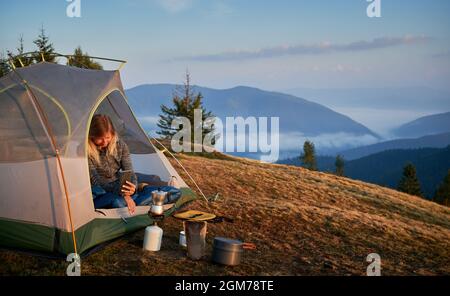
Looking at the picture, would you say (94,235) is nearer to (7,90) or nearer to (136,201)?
(136,201)

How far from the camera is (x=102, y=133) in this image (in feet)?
27.0

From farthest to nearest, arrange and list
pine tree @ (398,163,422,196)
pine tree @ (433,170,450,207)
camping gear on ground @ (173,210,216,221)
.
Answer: pine tree @ (398,163,422,196) → pine tree @ (433,170,450,207) → camping gear on ground @ (173,210,216,221)

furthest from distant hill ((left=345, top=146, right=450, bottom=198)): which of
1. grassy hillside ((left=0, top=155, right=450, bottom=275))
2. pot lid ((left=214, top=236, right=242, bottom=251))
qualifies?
pot lid ((left=214, top=236, right=242, bottom=251))

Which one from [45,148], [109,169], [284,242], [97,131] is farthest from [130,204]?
[284,242]

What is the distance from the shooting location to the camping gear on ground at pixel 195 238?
7203 mm

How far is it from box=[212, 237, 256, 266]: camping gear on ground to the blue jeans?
203 cm

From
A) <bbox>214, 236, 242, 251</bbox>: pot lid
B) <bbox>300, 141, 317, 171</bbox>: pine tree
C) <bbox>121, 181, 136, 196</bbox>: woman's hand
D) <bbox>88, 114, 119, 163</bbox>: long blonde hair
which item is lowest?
<bbox>300, 141, 317, 171</bbox>: pine tree

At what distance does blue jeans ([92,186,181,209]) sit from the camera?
8.08m

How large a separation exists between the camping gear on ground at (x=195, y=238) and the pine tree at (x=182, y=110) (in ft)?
136

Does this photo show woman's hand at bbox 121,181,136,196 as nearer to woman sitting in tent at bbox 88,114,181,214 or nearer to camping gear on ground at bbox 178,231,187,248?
woman sitting in tent at bbox 88,114,181,214

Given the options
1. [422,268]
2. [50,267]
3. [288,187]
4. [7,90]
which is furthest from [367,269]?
[288,187]

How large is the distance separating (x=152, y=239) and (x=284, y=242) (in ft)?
8.01

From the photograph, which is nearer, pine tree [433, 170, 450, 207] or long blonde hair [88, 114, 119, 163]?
long blonde hair [88, 114, 119, 163]

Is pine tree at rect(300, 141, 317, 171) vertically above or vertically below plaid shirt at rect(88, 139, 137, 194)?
below
